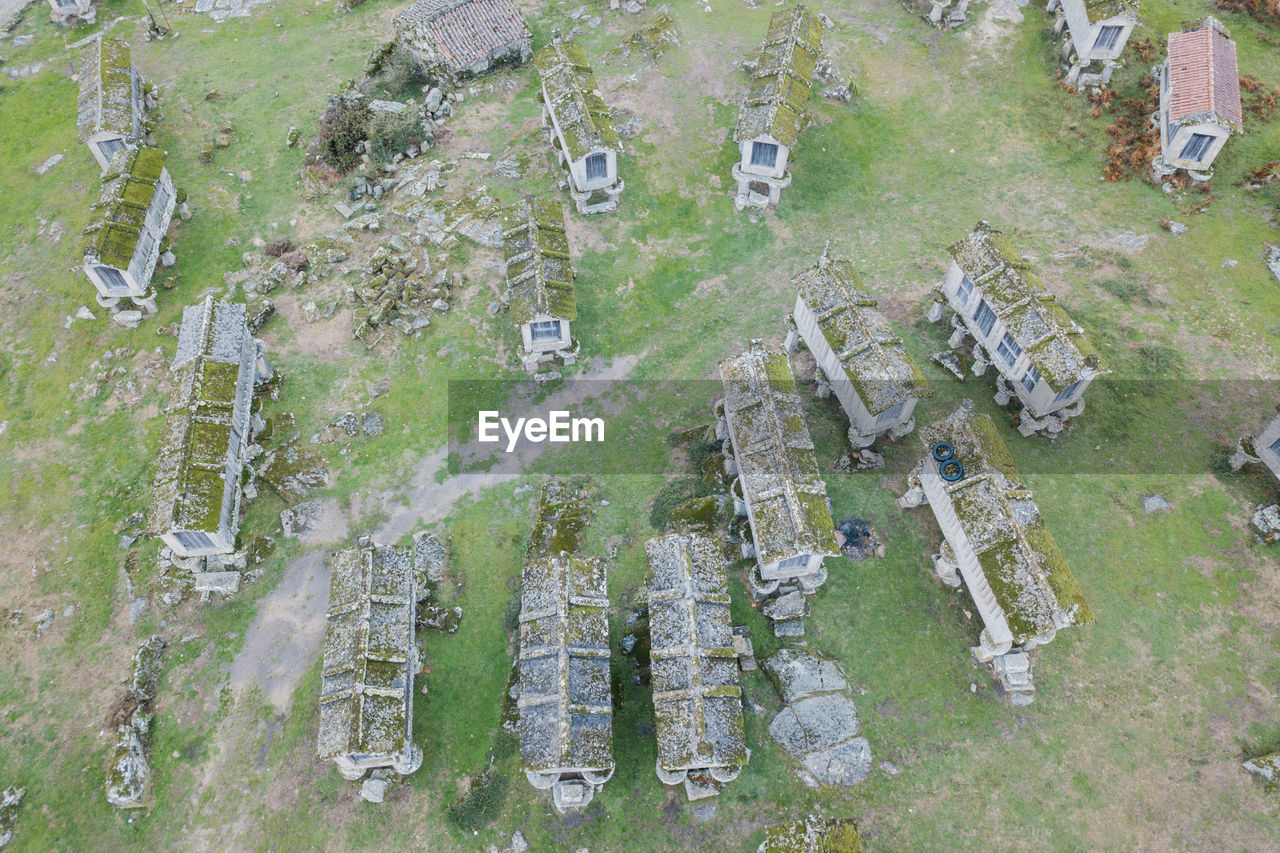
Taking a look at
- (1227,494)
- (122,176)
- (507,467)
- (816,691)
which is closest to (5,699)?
(507,467)

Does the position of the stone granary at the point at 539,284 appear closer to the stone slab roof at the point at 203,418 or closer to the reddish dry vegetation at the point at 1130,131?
the stone slab roof at the point at 203,418

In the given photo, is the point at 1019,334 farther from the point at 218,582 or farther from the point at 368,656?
the point at 218,582

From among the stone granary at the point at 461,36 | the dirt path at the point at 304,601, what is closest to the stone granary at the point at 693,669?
the dirt path at the point at 304,601

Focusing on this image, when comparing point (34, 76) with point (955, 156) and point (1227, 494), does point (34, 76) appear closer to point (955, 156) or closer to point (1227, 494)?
point (955, 156)

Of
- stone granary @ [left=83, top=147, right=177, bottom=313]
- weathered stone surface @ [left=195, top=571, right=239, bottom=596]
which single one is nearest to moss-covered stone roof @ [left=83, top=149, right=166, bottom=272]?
stone granary @ [left=83, top=147, right=177, bottom=313]

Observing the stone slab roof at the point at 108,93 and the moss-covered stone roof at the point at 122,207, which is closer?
the moss-covered stone roof at the point at 122,207

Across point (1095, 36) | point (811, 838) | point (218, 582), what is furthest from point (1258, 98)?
point (218, 582)
